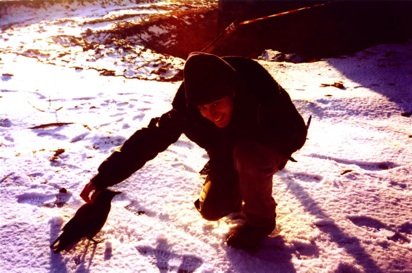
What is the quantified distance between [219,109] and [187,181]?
1.07 m

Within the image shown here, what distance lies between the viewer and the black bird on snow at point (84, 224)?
1824 mm

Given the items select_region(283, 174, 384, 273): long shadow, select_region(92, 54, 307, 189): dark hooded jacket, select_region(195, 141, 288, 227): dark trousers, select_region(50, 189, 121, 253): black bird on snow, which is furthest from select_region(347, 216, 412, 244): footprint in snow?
select_region(50, 189, 121, 253): black bird on snow

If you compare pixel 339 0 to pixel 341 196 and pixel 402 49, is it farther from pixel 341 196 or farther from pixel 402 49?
pixel 341 196

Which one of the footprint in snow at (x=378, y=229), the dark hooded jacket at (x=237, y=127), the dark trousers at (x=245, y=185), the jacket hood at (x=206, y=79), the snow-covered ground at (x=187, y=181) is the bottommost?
the footprint in snow at (x=378, y=229)

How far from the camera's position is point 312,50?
6.57m

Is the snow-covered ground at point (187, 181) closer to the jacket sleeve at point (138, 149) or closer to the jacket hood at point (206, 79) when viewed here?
the jacket sleeve at point (138, 149)

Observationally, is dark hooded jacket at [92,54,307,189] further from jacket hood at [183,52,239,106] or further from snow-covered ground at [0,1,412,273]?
snow-covered ground at [0,1,412,273]

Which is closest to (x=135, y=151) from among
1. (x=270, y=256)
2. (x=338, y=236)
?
(x=270, y=256)

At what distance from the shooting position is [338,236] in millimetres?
1989

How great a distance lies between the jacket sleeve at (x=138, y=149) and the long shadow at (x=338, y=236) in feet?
3.46

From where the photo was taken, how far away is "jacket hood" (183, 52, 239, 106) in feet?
4.98

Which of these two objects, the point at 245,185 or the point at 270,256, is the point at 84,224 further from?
the point at 270,256

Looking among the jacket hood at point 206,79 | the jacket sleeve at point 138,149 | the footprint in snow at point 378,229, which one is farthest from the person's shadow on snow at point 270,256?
the jacket hood at point 206,79

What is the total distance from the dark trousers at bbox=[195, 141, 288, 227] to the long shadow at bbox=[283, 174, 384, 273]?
0.43m
